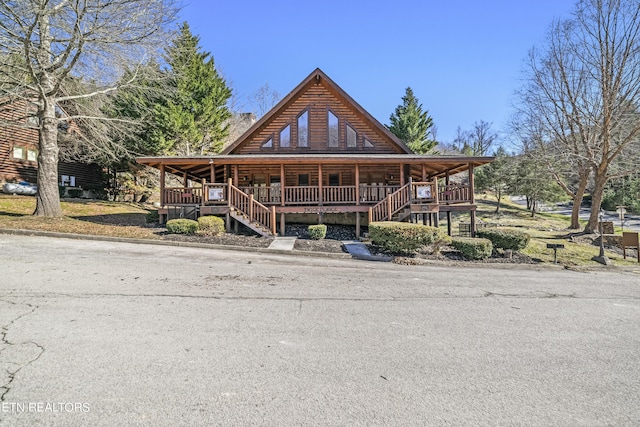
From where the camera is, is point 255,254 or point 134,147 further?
point 134,147

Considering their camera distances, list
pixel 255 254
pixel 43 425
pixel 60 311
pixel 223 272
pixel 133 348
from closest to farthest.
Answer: pixel 43 425
pixel 133 348
pixel 60 311
pixel 223 272
pixel 255 254

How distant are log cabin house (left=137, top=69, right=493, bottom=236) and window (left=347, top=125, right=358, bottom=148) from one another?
0.06 meters

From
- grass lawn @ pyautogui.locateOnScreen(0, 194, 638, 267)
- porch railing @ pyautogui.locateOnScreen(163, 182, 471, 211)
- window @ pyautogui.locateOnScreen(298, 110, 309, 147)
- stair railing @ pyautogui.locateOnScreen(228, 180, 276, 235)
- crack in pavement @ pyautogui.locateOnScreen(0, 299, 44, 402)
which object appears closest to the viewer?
crack in pavement @ pyautogui.locateOnScreen(0, 299, 44, 402)

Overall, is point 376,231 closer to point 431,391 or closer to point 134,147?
point 431,391

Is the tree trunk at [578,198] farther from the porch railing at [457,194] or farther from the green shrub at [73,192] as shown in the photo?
the green shrub at [73,192]

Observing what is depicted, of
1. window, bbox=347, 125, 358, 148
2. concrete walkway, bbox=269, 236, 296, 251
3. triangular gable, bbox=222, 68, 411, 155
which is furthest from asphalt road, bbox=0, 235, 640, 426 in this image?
window, bbox=347, 125, 358, 148

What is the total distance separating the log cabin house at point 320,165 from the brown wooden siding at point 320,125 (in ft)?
0.19

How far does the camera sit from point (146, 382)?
9.69 feet

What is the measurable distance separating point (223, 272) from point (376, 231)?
20.6ft

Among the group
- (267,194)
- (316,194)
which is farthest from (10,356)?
(267,194)

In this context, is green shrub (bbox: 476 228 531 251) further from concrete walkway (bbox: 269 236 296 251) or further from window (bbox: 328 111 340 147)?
window (bbox: 328 111 340 147)

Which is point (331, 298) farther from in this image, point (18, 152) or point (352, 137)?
point (18, 152)

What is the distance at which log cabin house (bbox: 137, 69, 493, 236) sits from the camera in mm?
15992

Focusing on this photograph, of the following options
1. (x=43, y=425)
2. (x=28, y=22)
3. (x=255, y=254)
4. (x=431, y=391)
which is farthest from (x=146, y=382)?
(x=28, y=22)
